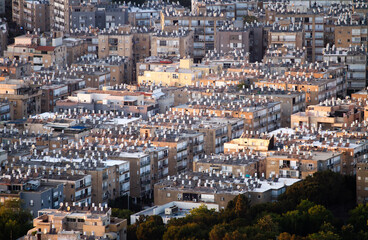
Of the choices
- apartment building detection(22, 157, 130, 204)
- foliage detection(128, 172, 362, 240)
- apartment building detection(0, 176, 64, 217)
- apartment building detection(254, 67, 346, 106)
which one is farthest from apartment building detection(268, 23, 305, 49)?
apartment building detection(0, 176, 64, 217)

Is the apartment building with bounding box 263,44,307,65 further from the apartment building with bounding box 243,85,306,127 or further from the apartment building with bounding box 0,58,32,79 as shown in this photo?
the apartment building with bounding box 0,58,32,79

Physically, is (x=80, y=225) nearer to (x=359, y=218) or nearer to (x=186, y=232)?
(x=186, y=232)

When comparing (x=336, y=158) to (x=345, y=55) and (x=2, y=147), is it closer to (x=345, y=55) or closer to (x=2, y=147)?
(x=2, y=147)

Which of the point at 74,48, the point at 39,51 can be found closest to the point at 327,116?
the point at 39,51

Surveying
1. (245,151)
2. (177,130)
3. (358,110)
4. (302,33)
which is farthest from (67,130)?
(302,33)

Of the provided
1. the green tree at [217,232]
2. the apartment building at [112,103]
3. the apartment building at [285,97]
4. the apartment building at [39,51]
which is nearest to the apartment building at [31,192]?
the green tree at [217,232]

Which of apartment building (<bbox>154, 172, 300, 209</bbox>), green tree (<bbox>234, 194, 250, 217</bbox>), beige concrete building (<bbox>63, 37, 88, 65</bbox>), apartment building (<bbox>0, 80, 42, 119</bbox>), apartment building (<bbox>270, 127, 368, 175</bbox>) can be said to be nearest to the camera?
green tree (<bbox>234, 194, 250, 217</bbox>)
